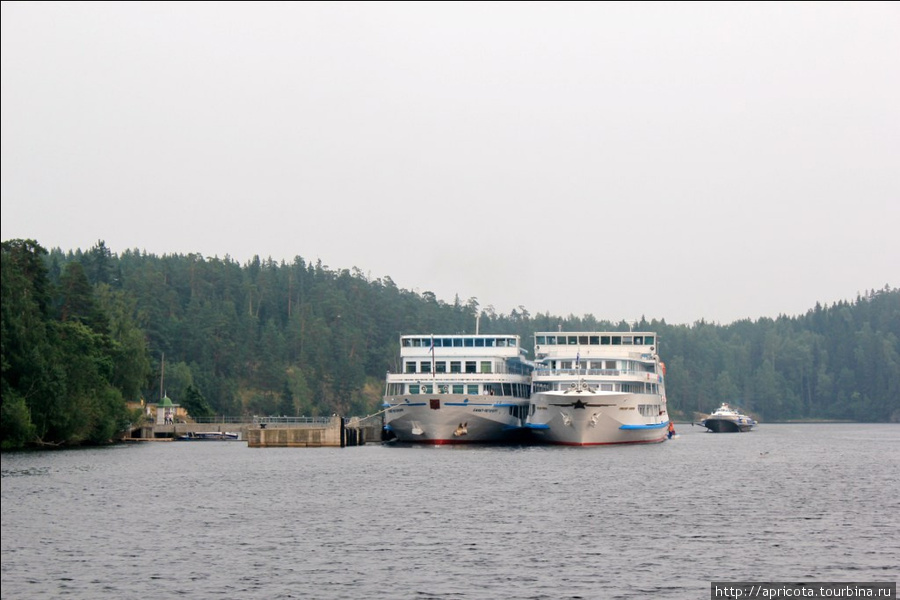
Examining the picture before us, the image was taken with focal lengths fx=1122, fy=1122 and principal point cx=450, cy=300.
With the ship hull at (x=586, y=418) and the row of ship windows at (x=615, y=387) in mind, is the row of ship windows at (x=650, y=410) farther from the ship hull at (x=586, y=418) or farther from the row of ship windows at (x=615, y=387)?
the row of ship windows at (x=615, y=387)

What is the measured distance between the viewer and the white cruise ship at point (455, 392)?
374 ft

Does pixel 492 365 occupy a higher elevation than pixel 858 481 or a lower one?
higher

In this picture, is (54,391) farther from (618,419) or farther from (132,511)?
(618,419)

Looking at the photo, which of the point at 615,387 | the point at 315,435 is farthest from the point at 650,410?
the point at 315,435

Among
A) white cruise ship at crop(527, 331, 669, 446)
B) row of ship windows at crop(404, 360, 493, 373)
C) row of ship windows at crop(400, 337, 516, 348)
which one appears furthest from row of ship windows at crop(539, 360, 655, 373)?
row of ship windows at crop(404, 360, 493, 373)

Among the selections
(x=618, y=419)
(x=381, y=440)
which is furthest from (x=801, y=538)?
(x=381, y=440)

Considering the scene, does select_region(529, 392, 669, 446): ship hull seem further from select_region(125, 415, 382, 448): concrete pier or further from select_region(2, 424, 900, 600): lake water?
select_region(125, 415, 382, 448): concrete pier

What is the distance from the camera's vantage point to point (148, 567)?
42.0 metres

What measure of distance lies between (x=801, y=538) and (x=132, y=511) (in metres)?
33.0

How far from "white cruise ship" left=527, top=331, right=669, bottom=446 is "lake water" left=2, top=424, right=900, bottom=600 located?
19279 millimetres

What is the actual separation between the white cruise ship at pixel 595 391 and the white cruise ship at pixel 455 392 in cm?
367

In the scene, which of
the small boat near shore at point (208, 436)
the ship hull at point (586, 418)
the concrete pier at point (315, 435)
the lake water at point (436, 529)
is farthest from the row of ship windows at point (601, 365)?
the small boat near shore at point (208, 436)

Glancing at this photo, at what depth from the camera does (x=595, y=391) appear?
110m

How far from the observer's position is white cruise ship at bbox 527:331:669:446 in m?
110
